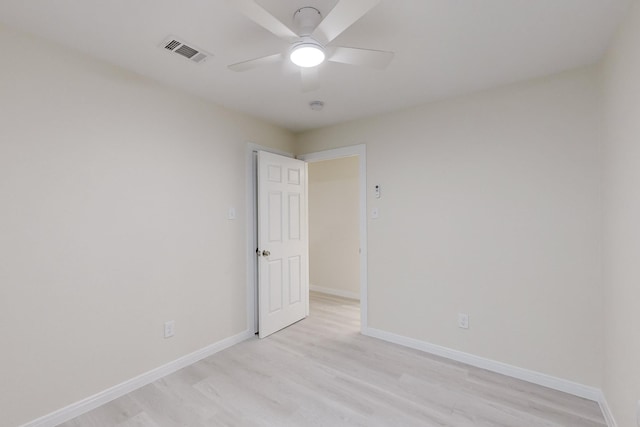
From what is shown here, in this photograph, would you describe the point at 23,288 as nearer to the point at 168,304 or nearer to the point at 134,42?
the point at 168,304

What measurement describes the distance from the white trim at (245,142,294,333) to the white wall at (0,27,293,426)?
11.2 inches

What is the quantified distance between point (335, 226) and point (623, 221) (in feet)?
11.6

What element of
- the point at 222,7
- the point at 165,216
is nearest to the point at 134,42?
the point at 222,7

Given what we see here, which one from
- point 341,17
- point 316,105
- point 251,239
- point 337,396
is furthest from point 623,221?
point 251,239

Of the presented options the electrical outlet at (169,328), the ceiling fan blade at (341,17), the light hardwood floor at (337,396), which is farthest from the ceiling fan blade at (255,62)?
the light hardwood floor at (337,396)

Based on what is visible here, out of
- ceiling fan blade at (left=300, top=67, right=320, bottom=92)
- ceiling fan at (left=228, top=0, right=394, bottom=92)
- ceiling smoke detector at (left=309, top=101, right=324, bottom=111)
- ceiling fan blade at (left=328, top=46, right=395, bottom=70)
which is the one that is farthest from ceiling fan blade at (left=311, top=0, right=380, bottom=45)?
ceiling smoke detector at (left=309, top=101, right=324, bottom=111)

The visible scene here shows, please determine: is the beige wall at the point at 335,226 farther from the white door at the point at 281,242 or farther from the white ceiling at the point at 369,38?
the white ceiling at the point at 369,38

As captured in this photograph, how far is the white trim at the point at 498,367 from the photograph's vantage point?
203cm

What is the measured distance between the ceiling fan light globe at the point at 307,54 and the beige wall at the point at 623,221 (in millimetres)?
1521

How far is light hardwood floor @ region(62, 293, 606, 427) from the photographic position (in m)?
1.81

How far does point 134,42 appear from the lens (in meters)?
1.78

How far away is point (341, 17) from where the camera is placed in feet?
4.04

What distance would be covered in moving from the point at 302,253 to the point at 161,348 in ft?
5.77

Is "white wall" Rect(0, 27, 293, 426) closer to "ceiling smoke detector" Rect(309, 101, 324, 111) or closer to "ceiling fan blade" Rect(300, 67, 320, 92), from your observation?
"ceiling smoke detector" Rect(309, 101, 324, 111)
